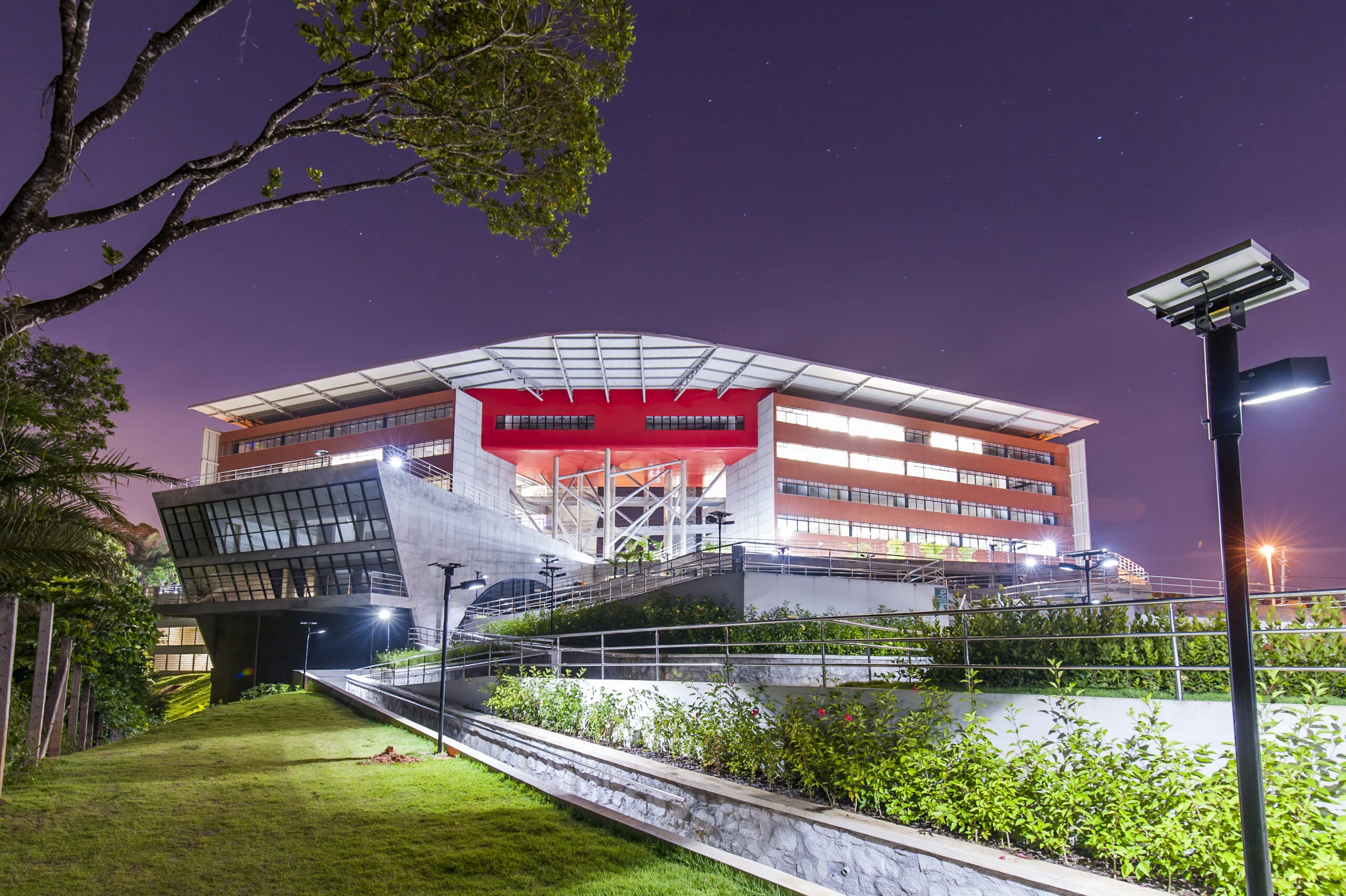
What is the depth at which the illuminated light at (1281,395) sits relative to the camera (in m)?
4.38

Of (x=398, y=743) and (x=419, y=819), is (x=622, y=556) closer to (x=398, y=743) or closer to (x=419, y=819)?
(x=398, y=743)

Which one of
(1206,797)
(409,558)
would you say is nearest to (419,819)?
(1206,797)

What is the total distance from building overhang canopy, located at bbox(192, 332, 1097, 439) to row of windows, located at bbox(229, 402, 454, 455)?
1812 millimetres

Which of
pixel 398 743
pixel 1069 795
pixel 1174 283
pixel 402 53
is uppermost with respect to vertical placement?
pixel 402 53

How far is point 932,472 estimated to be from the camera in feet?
197

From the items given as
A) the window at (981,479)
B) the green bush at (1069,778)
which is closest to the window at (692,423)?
the window at (981,479)

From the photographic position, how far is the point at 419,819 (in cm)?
892

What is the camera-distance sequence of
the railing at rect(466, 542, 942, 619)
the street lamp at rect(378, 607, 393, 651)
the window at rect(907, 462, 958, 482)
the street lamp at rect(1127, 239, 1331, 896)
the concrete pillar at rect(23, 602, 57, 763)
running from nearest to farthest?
the street lamp at rect(1127, 239, 1331, 896)
the concrete pillar at rect(23, 602, 57, 763)
the railing at rect(466, 542, 942, 619)
the street lamp at rect(378, 607, 393, 651)
the window at rect(907, 462, 958, 482)

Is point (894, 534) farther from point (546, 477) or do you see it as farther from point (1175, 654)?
point (1175, 654)

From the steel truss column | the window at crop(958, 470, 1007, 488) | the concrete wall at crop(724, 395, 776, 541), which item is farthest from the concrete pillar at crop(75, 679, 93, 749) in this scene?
the window at crop(958, 470, 1007, 488)

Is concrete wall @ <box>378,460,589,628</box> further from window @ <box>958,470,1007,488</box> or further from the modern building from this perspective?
window @ <box>958,470,1007,488</box>

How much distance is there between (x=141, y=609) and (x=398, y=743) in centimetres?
1158

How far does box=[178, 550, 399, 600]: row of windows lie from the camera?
149 ft

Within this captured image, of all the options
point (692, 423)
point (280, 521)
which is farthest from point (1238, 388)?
point (692, 423)
